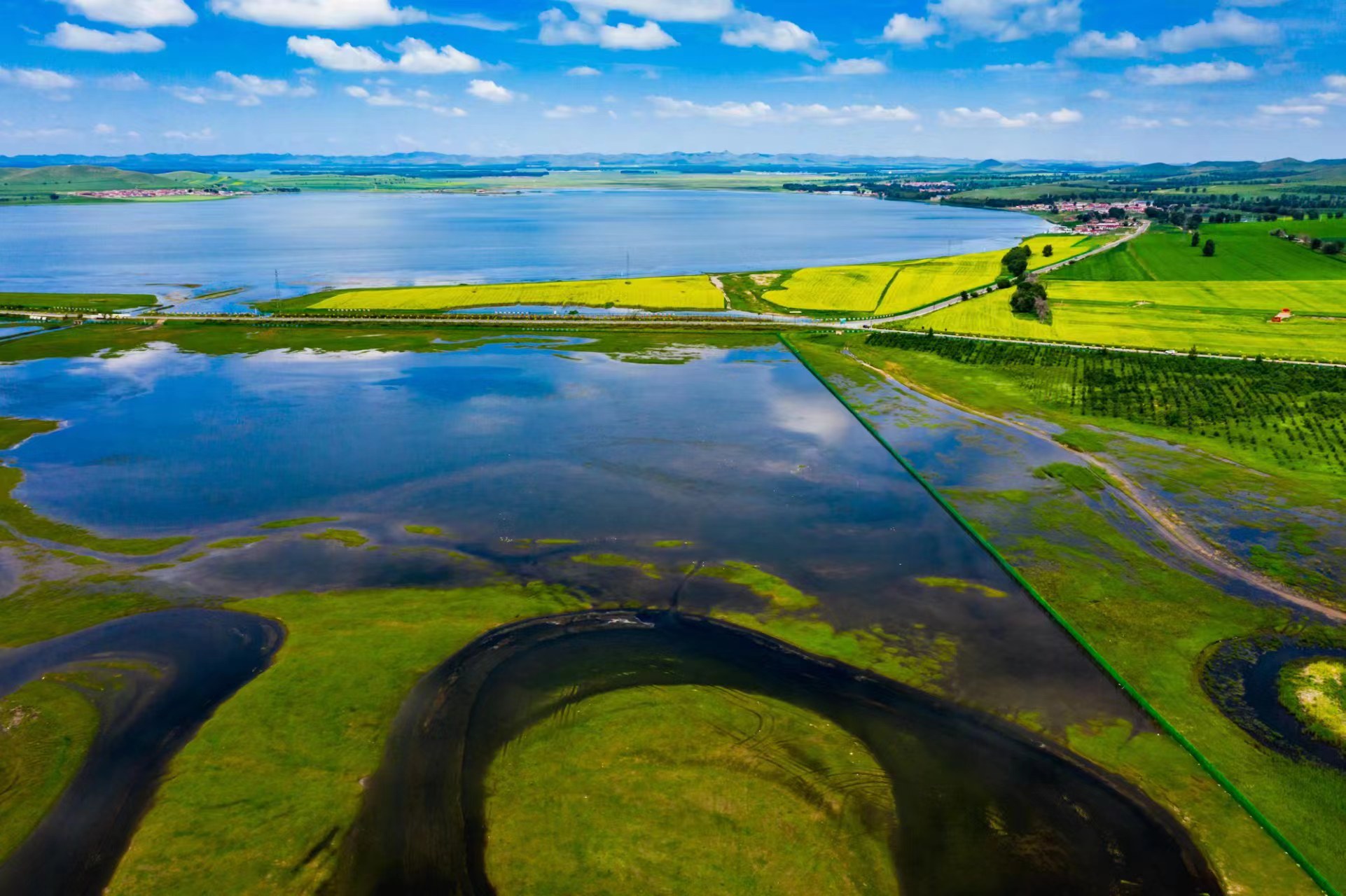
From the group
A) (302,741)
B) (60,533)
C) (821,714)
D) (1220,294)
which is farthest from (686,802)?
(1220,294)

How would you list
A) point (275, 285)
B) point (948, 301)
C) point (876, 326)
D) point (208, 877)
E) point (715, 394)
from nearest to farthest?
point (208, 877)
point (715, 394)
point (876, 326)
point (948, 301)
point (275, 285)

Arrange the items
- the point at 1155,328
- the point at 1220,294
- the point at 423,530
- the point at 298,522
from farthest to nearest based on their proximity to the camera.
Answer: the point at 1220,294 < the point at 1155,328 < the point at 298,522 < the point at 423,530

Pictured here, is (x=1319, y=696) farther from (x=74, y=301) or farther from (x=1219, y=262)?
(x=74, y=301)

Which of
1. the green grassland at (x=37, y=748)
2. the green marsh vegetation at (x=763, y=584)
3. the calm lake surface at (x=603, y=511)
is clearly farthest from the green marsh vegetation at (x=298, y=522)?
the green marsh vegetation at (x=763, y=584)

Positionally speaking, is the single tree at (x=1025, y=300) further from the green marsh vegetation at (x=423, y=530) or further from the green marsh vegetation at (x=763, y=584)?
the green marsh vegetation at (x=423, y=530)

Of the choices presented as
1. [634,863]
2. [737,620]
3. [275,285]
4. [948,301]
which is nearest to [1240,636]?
[737,620]

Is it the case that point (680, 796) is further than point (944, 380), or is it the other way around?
point (944, 380)

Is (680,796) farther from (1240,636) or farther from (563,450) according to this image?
(563,450)
